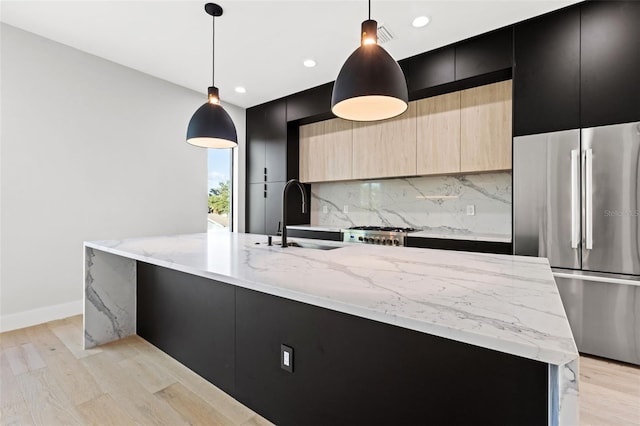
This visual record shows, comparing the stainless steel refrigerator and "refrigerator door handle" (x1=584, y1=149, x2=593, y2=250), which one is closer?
the stainless steel refrigerator

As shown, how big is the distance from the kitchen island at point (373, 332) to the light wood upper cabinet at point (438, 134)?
1.62 meters

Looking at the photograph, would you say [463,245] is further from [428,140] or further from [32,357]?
[32,357]

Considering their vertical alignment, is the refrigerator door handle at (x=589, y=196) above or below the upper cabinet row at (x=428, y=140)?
below

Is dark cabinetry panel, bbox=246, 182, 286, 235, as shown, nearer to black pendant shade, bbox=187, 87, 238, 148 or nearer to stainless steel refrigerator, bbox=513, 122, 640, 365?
black pendant shade, bbox=187, 87, 238, 148

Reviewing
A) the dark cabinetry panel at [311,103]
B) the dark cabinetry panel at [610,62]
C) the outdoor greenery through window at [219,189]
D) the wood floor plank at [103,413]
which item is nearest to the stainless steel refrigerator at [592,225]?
the dark cabinetry panel at [610,62]

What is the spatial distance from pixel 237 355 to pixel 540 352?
145 cm

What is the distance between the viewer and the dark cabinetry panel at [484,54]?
2.73 meters

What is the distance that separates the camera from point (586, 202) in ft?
7.66

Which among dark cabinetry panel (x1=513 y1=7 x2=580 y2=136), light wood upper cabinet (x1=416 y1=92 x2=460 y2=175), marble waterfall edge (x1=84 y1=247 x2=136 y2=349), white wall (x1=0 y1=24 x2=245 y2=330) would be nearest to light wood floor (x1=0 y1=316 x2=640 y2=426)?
marble waterfall edge (x1=84 y1=247 x2=136 y2=349)

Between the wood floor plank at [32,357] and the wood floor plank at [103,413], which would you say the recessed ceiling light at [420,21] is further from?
the wood floor plank at [32,357]

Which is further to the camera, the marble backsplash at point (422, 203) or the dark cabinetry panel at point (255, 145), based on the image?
the dark cabinetry panel at point (255, 145)

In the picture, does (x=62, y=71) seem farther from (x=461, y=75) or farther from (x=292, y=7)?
(x=461, y=75)

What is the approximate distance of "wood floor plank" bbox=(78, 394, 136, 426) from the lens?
157 cm

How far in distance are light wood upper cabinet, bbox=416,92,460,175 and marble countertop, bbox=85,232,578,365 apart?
1.63 meters
